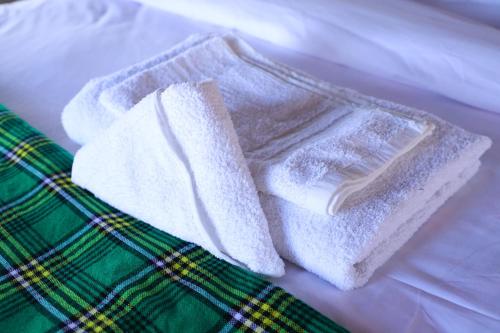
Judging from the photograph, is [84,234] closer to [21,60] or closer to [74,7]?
[21,60]

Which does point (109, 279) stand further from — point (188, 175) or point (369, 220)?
point (369, 220)

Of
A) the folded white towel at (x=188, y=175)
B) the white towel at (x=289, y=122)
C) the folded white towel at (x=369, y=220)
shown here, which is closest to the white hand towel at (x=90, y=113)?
the white towel at (x=289, y=122)

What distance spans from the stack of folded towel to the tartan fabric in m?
0.03

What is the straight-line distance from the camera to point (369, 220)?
694 mm

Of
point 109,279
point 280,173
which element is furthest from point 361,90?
point 109,279

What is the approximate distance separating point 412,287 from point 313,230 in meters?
0.15

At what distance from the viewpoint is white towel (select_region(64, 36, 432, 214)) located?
709mm

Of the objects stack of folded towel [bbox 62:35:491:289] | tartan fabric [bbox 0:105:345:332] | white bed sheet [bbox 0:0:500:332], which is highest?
stack of folded towel [bbox 62:35:491:289]

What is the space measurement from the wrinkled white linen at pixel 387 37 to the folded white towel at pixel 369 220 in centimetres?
32

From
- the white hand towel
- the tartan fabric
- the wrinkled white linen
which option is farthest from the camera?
the wrinkled white linen

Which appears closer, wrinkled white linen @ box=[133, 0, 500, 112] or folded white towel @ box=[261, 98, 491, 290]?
folded white towel @ box=[261, 98, 491, 290]

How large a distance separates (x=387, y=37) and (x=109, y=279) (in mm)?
808

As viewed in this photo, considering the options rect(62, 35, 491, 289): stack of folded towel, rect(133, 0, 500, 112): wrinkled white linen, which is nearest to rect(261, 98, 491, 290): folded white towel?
rect(62, 35, 491, 289): stack of folded towel

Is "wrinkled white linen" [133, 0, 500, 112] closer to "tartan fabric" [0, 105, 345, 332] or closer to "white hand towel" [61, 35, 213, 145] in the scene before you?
"white hand towel" [61, 35, 213, 145]
